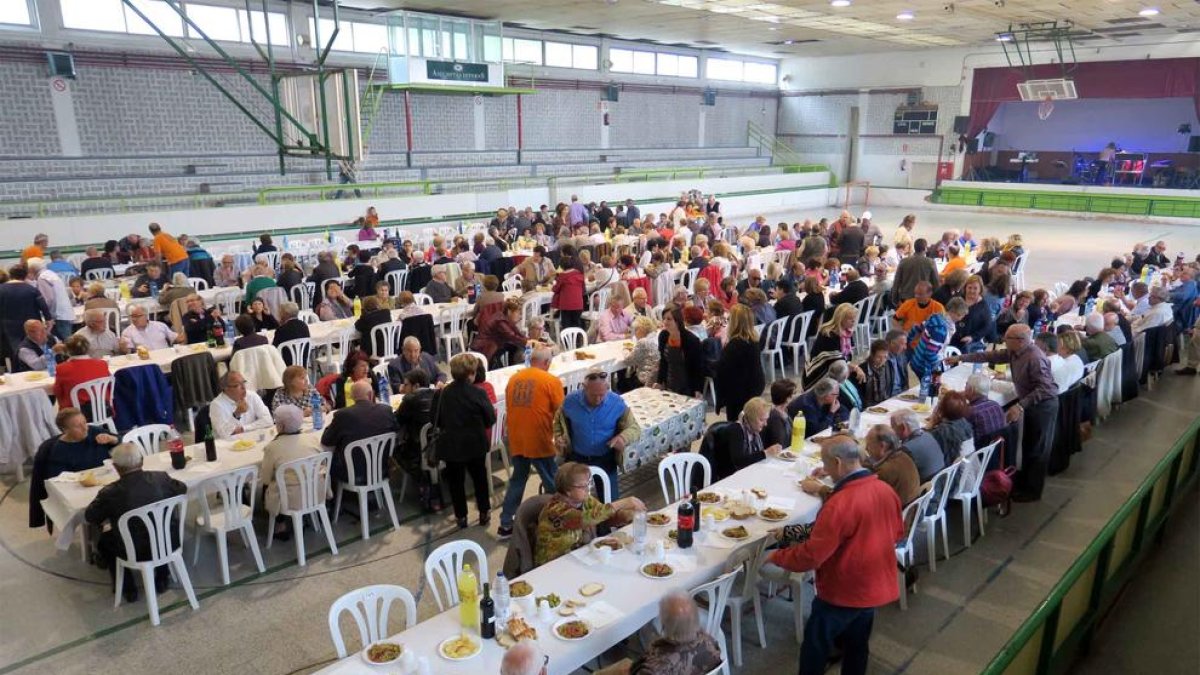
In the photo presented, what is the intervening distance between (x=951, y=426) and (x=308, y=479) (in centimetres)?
441

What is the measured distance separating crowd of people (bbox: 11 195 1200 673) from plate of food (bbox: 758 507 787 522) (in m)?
0.30

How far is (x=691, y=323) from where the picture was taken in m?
7.32

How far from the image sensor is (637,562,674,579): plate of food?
3.88 m

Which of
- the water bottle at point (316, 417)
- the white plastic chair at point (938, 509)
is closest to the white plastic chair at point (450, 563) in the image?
the water bottle at point (316, 417)

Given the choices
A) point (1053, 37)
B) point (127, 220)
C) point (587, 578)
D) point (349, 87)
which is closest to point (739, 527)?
point (587, 578)

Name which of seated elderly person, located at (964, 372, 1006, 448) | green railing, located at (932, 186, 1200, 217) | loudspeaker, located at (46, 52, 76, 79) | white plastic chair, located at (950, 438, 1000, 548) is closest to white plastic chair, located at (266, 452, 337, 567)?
white plastic chair, located at (950, 438, 1000, 548)

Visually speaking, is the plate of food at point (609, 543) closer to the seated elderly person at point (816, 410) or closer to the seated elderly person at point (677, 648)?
the seated elderly person at point (677, 648)

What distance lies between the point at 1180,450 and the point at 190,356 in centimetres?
830

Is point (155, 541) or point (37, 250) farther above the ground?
point (37, 250)

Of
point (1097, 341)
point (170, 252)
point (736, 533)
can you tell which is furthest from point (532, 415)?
point (170, 252)

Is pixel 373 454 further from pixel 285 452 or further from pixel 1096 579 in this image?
pixel 1096 579

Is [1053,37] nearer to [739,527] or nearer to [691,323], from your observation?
[691,323]

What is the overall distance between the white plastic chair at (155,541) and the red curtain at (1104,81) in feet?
84.6

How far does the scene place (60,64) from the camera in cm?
1420
